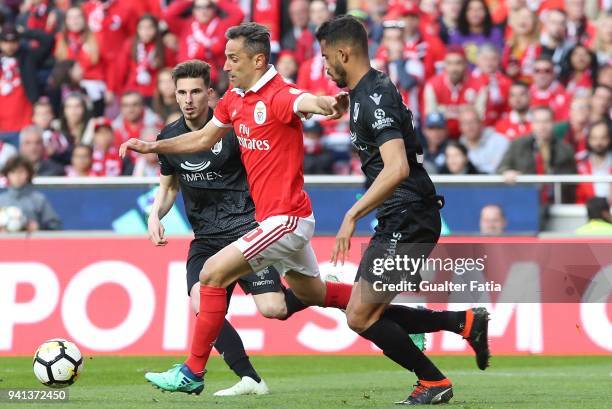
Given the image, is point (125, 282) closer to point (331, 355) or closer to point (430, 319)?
point (331, 355)

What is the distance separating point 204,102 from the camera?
10.4 m

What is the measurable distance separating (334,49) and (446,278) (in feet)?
11.8

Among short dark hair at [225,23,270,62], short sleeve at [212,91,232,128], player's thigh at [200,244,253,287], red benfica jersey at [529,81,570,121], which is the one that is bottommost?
red benfica jersey at [529,81,570,121]

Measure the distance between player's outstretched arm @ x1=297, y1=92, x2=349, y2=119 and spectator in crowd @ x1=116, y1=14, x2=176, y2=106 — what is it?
9.94 m

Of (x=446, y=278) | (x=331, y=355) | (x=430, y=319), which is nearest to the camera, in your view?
(x=430, y=319)

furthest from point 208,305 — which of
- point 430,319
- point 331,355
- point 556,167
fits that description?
point 556,167

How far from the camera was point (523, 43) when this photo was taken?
59.6 feet

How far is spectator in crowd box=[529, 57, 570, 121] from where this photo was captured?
17.3 metres

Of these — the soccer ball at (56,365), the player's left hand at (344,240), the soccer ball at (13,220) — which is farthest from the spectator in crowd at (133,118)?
the player's left hand at (344,240)

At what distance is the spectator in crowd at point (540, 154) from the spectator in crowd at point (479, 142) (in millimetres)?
389

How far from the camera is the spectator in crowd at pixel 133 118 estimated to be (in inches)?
696

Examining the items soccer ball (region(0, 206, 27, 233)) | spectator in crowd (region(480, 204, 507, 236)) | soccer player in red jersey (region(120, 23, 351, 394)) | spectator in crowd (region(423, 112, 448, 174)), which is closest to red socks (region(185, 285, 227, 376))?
soccer player in red jersey (region(120, 23, 351, 394))

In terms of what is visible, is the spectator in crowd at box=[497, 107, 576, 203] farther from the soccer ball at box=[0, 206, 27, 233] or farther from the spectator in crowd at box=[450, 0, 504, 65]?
the soccer ball at box=[0, 206, 27, 233]

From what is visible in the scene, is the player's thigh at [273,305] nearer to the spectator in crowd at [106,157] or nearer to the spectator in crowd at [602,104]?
the spectator in crowd at [106,157]
